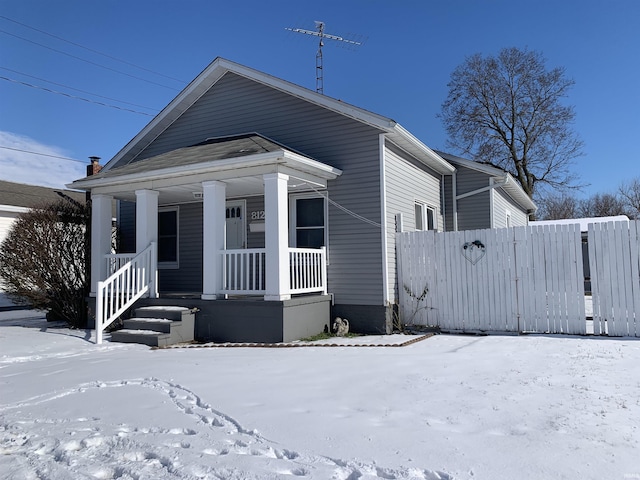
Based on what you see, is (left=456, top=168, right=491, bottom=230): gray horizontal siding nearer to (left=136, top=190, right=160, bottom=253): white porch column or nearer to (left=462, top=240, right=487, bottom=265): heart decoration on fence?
(left=462, top=240, right=487, bottom=265): heart decoration on fence

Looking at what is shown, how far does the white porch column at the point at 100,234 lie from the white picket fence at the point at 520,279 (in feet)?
21.5

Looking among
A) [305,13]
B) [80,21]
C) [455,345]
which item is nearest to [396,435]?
[455,345]

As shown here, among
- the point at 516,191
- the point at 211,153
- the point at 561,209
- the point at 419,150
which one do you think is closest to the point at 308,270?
the point at 211,153

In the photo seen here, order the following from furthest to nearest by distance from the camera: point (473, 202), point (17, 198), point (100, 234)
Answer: point (17, 198)
point (473, 202)
point (100, 234)

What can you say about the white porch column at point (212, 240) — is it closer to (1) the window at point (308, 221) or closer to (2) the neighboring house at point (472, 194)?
(1) the window at point (308, 221)

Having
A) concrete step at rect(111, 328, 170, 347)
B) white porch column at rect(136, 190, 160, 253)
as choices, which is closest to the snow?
concrete step at rect(111, 328, 170, 347)

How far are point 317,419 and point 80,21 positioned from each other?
16084mm

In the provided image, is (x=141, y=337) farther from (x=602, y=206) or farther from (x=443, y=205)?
(x=602, y=206)

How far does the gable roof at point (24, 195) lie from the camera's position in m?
18.6

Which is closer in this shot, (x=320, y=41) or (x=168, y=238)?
(x=168, y=238)

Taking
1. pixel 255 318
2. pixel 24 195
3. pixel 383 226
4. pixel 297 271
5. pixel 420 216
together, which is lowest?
pixel 255 318

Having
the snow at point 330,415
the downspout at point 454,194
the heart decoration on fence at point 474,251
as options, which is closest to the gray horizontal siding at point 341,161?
the heart decoration on fence at point 474,251

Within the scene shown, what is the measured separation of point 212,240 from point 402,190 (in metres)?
4.27

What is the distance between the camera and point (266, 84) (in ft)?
36.5
